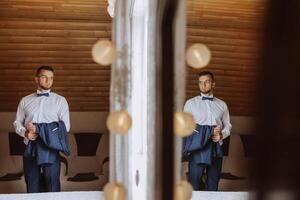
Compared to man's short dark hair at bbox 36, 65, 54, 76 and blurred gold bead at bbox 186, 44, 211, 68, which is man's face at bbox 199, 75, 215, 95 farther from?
blurred gold bead at bbox 186, 44, 211, 68

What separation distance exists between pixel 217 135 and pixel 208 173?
0.74 ft

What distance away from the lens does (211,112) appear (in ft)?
9.63

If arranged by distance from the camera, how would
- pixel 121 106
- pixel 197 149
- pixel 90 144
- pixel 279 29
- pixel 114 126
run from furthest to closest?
pixel 90 144 → pixel 197 149 → pixel 121 106 → pixel 114 126 → pixel 279 29

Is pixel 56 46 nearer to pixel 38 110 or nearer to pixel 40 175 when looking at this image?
pixel 38 110

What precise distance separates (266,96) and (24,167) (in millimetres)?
2889

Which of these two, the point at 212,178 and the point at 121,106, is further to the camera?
the point at 212,178

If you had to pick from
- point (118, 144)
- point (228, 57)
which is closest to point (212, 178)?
point (228, 57)

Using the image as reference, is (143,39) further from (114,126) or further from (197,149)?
(197,149)

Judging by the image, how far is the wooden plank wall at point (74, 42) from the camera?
2732 mm

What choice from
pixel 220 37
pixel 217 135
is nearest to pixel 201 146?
pixel 217 135

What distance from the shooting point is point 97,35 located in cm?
282

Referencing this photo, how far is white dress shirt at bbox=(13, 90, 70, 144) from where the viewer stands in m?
2.89

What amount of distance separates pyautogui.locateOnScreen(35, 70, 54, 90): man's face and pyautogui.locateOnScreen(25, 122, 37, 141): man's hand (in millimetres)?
224

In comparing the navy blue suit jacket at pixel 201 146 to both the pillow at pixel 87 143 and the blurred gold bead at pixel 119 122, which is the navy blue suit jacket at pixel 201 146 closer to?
the pillow at pixel 87 143
